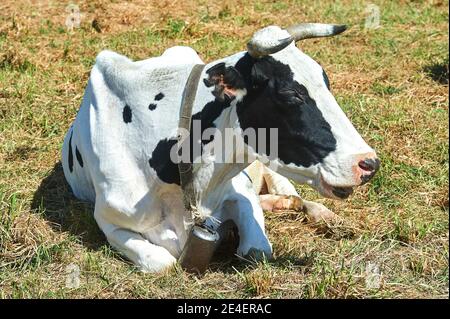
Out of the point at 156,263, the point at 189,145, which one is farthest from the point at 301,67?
the point at 156,263

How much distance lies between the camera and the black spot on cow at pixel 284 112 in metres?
4.15

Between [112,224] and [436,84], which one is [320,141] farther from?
[436,84]

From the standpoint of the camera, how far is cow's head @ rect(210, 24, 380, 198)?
13.4ft

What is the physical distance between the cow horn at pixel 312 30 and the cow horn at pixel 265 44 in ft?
0.91

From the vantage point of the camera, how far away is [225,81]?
429cm

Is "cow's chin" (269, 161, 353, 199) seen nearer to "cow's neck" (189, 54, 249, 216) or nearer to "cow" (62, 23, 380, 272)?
"cow" (62, 23, 380, 272)

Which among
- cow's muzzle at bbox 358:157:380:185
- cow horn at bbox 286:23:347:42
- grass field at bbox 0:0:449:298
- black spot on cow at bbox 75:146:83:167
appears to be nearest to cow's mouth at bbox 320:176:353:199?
cow's muzzle at bbox 358:157:380:185

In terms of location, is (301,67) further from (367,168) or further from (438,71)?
(438,71)

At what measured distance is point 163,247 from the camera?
4727 millimetres

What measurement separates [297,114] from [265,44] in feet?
1.24

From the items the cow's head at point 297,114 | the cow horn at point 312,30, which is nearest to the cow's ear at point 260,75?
the cow's head at point 297,114

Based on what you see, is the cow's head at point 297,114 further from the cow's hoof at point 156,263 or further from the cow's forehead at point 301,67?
the cow's hoof at point 156,263

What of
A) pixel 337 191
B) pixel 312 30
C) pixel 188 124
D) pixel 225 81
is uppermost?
pixel 312 30

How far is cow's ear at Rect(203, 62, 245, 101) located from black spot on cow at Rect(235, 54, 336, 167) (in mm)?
34
